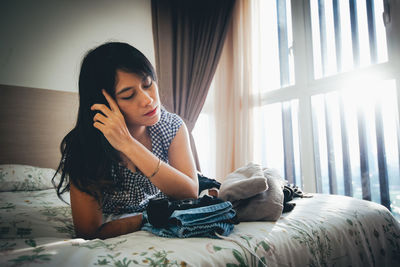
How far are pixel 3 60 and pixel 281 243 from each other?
2711mm

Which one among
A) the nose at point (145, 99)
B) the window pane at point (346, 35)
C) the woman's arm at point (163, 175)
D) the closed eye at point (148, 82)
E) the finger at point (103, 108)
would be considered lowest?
the woman's arm at point (163, 175)

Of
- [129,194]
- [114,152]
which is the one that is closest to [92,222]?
[129,194]

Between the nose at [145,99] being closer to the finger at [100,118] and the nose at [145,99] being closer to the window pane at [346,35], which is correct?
the finger at [100,118]

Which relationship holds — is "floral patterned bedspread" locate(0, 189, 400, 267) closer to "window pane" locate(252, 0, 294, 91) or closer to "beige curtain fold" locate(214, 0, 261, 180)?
"beige curtain fold" locate(214, 0, 261, 180)

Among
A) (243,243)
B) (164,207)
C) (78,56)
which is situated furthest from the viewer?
(78,56)

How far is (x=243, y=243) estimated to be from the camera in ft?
2.10

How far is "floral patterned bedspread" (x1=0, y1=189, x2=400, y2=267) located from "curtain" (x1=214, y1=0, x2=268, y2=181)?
1.55 meters

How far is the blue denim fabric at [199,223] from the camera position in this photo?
2.22 ft

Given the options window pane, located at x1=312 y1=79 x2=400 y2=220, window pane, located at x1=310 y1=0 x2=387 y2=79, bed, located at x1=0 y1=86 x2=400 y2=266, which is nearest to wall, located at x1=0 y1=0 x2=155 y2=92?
bed, located at x1=0 y1=86 x2=400 y2=266

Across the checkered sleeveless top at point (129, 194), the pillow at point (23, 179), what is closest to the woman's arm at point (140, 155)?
the checkered sleeveless top at point (129, 194)

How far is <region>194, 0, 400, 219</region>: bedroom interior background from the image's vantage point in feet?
6.45

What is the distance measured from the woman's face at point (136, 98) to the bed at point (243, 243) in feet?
1.44

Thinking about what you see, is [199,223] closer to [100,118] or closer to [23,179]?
[100,118]

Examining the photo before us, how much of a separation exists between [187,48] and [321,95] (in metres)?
1.76
